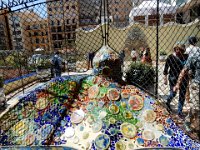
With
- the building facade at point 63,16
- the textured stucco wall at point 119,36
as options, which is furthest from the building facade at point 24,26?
the textured stucco wall at point 119,36

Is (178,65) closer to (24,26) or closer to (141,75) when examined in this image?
(141,75)

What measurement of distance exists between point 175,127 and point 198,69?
108cm

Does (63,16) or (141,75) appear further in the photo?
(141,75)

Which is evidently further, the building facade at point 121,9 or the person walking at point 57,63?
the person walking at point 57,63

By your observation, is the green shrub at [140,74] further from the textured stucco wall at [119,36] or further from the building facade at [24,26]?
the building facade at [24,26]

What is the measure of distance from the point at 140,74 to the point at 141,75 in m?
0.03

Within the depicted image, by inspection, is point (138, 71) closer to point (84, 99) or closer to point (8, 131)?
point (84, 99)

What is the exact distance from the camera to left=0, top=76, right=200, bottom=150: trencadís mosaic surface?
2.23m

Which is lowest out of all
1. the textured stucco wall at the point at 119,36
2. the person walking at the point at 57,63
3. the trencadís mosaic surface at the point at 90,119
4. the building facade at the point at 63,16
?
the person walking at the point at 57,63

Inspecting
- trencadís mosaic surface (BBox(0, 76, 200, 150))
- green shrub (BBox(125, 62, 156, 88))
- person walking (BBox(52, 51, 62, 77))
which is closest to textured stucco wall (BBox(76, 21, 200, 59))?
green shrub (BBox(125, 62, 156, 88))

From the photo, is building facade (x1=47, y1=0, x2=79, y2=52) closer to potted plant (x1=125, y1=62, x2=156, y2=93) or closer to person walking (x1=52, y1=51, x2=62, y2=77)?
potted plant (x1=125, y1=62, x2=156, y2=93)

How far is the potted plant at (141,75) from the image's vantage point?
13.0 ft

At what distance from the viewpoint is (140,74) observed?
159 inches

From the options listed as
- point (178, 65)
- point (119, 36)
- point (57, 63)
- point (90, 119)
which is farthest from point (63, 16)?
point (57, 63)
